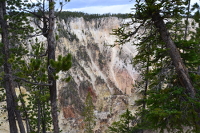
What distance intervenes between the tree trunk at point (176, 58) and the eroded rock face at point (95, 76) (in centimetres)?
2610

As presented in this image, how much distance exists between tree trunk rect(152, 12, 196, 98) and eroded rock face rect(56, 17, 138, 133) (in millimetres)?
26105

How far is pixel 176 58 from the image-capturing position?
6.12 metres

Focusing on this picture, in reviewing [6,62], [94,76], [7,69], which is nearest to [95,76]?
[94,76]

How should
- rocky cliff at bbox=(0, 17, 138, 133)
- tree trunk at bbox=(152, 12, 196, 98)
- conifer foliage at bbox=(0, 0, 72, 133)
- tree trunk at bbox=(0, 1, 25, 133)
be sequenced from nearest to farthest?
conifer foliage at bbox=(0, 0, 72, 133) < tree trunk at bbox=(152, 12, 196, 98) < tree trunk at bbox=(0, 1, 25, 133) < rocky cliff at bbox=(0, 17, 138, 133)

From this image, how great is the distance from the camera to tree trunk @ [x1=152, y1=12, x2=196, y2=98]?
5.97 metres

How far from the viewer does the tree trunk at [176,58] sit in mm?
5969

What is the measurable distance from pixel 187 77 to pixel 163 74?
0.77 m

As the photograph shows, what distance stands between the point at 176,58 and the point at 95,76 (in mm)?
35658

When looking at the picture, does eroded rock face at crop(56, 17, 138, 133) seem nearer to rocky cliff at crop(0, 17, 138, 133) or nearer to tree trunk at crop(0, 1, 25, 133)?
rocky cliff at crop(0, 17, 138, 133)

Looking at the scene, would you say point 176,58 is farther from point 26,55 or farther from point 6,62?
point 6,62

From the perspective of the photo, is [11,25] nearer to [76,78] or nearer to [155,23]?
[155,23]

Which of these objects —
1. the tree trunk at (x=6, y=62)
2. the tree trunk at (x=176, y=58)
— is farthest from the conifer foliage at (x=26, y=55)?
the tree trunk at (x=176, y=58)

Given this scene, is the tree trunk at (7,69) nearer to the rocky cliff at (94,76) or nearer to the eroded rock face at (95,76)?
the rocky cliff at (94,76)

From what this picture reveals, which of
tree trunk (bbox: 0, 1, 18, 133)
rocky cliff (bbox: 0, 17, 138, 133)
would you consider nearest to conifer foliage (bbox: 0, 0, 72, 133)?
tree trunk (bbox: 0, 1, 18, 133)
